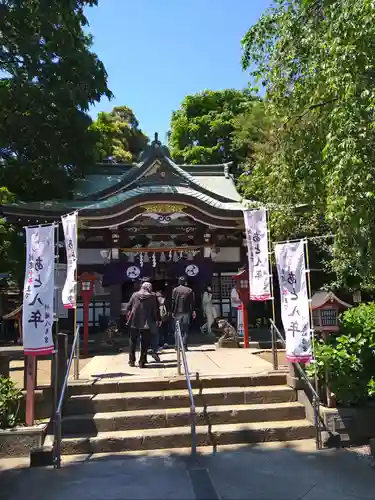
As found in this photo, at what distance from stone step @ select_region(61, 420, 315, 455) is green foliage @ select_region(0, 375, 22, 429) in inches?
31.7

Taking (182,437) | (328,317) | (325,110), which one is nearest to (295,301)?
(328,317)

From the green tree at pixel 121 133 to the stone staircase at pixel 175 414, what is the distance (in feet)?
66.4

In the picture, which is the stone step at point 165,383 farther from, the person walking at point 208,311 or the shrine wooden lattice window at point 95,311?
the shrine wooden lattice window at point 95,311

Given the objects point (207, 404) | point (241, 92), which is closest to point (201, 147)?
point (241, 92)

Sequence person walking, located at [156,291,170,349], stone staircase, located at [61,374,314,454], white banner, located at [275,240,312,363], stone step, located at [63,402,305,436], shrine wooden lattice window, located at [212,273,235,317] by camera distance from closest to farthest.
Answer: stone staircase, located at [61,374,314,454] → stone step, located at [63,402,305,436] → white banner, located at [275,240,312,363] → person walking, located at [156,291,170,349] → shrine wooden lattice window, located at [212,273,235,317]

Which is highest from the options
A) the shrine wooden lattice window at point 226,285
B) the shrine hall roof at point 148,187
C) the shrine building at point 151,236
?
the shrine hall roof at point 148,187

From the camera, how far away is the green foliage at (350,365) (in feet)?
18.6

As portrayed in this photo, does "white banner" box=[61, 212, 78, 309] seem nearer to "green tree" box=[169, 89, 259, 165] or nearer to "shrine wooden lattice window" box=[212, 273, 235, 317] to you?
"shrine wooden lattice window" box=[212, 273, 235, 317]

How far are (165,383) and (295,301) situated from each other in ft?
8.09

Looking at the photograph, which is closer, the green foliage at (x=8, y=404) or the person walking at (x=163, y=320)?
the green foliage at (x=8, y=404)

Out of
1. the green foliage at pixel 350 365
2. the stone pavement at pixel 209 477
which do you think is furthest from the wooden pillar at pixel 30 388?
the green foliage at pixel 350 365

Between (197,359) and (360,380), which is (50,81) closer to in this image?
(197,359)

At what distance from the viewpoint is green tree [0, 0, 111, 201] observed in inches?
466

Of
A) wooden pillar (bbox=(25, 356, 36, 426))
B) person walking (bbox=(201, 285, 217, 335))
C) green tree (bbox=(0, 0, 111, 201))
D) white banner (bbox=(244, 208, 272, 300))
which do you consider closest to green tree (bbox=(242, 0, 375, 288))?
white banner (bbox=(244, 208, 272, 300))
